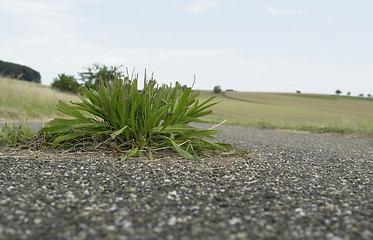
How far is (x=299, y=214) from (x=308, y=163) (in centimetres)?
228

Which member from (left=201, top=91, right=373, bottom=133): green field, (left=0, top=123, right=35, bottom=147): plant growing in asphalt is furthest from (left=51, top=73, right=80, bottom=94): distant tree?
(left=0, top=123, right=35, bottom=147): plant growing in asphalt

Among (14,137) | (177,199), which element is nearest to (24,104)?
(14,137)

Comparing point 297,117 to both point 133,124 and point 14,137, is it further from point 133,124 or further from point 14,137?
point 14,137

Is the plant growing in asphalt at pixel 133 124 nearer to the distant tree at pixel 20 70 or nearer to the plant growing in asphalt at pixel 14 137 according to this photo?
the plant growing in asphalt at pixel 14 137

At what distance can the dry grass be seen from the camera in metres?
12.8

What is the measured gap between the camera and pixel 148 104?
4.31 metres

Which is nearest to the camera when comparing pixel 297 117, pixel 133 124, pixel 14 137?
pixel 133 124

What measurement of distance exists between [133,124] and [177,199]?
6.11ft

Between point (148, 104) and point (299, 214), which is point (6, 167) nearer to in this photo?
point (148, 104)

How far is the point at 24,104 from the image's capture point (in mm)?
14742

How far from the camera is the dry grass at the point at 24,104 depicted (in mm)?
12809

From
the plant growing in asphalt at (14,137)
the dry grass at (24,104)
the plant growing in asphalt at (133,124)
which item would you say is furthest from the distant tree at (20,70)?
the plant growing in asphalt at (133,124)

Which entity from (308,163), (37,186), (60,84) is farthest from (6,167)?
(60,84)

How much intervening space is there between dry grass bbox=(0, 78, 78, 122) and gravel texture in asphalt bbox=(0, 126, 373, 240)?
9.98m
